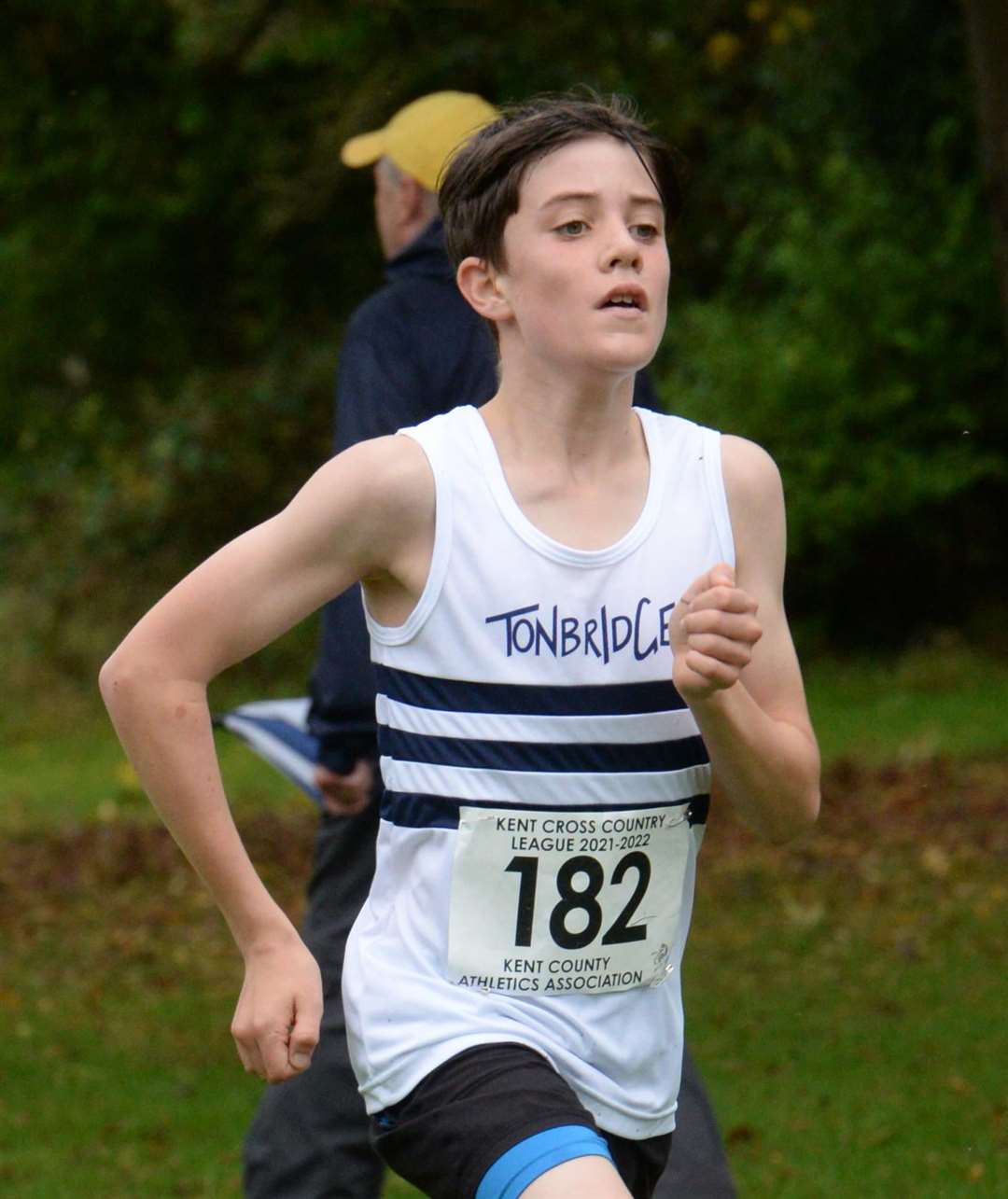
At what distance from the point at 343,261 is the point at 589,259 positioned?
1469 cm

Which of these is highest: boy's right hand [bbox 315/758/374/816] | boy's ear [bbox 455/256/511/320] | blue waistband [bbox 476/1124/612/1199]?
boy's ear [bbox 455/256/511/320]

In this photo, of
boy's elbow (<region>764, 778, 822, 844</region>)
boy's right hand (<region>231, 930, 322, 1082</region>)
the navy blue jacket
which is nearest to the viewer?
boy's right hand (<region>231, 930, 322, 1082</region>)

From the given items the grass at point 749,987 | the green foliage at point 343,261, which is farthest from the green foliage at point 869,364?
the grass at point 749,987

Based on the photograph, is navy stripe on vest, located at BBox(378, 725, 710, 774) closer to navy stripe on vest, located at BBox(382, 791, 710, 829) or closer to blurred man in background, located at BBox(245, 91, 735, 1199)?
navy stripe on vest, located at BBox(382, 791, 710, 829)

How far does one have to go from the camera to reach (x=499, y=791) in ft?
9.12

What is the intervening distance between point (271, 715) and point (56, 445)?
1413 centimetres

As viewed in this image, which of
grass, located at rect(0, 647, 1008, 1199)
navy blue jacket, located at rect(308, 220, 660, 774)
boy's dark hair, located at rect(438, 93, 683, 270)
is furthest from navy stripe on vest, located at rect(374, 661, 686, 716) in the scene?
grass, located at rect(0, 647, 1008, 1199)

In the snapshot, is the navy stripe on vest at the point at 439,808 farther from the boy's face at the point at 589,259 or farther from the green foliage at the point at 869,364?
the green foliage at the point at 869,364

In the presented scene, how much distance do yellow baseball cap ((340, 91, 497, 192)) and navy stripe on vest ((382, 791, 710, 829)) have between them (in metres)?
1.83

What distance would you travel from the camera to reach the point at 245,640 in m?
2.79

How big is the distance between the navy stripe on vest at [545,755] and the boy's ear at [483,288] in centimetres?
62

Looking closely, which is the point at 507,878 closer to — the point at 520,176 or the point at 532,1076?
the point at 532,1076

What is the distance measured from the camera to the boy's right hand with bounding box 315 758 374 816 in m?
4.20

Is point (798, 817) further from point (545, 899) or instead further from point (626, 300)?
point (626, 300)
